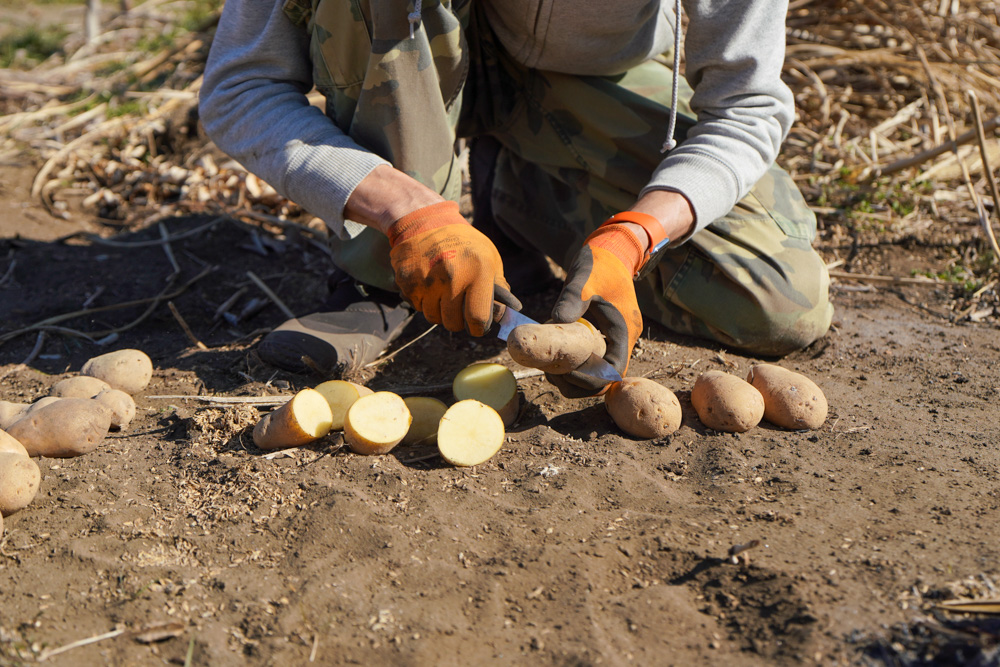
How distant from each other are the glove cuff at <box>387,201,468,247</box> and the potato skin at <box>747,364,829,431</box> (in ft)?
2.89

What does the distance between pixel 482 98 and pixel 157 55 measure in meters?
3.35

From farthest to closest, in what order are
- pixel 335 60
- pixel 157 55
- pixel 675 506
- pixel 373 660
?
pixel 157 55 < pixel 335 60 < pixel 675 506 < pixel 373 660

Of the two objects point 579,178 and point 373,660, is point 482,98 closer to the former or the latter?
point 579,178

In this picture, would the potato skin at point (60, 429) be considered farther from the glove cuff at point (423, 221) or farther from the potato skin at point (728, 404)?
the potato skin at point (728, 404)

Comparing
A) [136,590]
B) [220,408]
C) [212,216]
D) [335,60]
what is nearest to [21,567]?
[136,590]

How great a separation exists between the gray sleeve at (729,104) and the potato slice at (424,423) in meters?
0.84

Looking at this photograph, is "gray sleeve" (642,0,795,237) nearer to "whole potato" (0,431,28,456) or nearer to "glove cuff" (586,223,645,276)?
"glove cuff" (586,223,645,276)

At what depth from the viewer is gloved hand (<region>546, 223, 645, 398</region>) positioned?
6.15 ft

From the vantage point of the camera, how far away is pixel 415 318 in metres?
2.64

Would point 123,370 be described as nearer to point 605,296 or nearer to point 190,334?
point 190,334

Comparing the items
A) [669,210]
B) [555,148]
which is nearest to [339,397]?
[669,210]

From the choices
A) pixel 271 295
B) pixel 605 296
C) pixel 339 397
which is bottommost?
pixel 271 295

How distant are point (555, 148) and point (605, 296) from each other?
2.81ft

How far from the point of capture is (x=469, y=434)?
5.84ft
